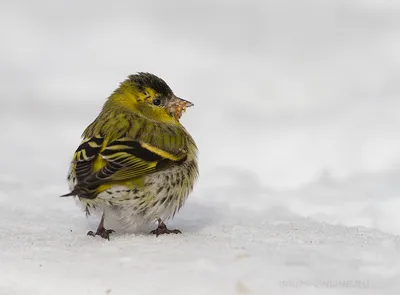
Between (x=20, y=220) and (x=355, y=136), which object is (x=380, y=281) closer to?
(x=20, y=220)

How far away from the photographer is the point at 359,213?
304 inches

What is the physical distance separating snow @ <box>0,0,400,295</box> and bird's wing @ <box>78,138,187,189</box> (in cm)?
43

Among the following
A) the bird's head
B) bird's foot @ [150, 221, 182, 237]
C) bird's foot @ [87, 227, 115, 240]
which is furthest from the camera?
the bird's head

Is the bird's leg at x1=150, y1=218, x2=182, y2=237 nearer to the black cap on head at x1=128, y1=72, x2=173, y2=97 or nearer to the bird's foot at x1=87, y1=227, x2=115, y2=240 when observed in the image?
the bird's foot at x1=87, y1=227, x2=115, y2=240

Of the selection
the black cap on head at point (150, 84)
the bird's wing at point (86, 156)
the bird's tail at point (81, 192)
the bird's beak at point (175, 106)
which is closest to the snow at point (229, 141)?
the bird's tail at point (81, 192)

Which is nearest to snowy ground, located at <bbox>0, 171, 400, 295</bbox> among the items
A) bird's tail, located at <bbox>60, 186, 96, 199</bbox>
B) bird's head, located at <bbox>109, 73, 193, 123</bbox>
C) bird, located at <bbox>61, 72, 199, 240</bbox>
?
bird, located at <bbox>61, 72, 199, 240</bbox>

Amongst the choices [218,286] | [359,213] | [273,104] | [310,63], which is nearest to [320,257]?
[218,286]

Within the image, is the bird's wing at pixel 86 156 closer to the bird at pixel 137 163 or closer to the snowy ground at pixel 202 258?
the bird at pixel 137 163

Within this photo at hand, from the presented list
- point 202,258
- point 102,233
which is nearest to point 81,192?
point 102,233

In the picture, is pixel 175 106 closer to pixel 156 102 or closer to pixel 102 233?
pixel 156 102

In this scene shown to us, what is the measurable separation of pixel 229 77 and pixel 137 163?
22.8 ft

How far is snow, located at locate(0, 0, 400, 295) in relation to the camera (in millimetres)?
4723

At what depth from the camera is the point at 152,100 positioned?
674 cm

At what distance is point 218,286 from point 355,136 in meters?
6.30
